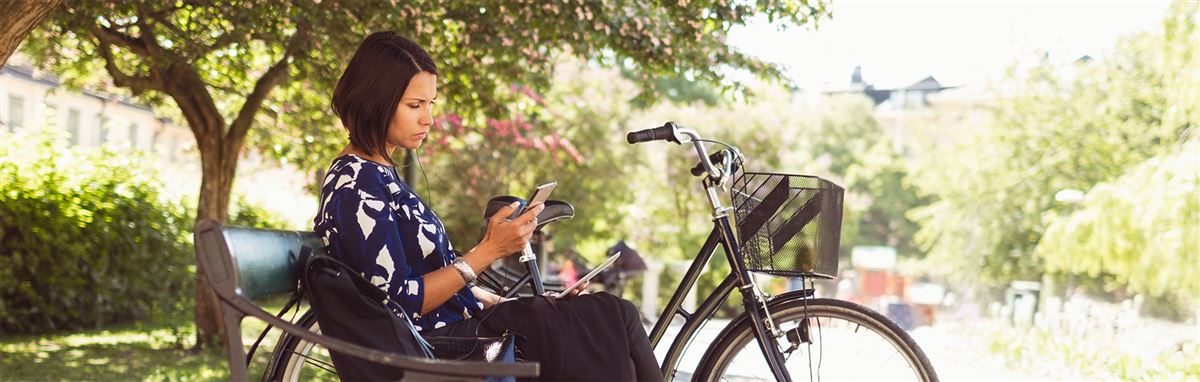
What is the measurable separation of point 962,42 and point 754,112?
6.73m

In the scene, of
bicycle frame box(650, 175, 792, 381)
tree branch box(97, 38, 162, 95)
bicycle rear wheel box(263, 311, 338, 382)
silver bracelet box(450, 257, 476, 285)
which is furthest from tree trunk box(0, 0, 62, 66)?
tree branch box(97, 38, 162, 95)

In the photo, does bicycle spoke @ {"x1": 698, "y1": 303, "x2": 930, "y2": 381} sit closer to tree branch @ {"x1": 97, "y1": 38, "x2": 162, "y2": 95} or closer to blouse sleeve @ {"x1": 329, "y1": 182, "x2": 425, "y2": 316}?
blouse sleeve @ {"x1": 329, "y1": 182, "x2": 425, "y2": 316}

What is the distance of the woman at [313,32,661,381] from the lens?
2658 millimetres

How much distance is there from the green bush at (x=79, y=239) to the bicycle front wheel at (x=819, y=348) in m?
6.68

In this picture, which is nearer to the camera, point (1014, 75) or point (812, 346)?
point (812, 346)

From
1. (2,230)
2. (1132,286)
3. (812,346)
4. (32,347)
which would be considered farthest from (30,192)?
(1132,286)

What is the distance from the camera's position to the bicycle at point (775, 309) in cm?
320

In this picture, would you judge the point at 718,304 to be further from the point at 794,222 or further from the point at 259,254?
the point at 259,254

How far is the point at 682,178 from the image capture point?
22.3 meters

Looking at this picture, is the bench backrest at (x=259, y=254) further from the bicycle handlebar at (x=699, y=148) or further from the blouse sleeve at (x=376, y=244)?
the bicycle handlebar at (x=699, y=148)

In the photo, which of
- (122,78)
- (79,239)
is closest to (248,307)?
(122,78)

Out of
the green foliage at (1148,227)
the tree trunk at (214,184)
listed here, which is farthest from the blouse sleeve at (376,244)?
the green foliage at (1148,227)

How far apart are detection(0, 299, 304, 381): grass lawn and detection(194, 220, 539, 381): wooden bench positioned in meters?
3.97

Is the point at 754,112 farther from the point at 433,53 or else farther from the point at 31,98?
the point at 433,53
